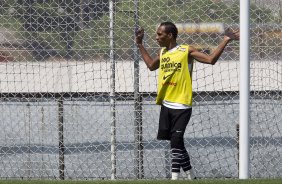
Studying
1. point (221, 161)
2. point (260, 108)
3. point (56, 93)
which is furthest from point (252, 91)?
point (56, 93)

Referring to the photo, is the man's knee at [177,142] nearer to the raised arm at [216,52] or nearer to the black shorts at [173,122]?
the black shorts at [173,122]

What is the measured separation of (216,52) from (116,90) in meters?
2.03

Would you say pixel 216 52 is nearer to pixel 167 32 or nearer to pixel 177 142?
pixel 167 32

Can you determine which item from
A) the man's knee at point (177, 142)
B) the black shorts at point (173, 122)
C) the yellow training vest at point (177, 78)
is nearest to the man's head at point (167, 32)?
the yellow training vest at point (177, 78)

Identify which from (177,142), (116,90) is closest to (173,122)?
(177,142)

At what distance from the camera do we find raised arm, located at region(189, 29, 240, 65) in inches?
326

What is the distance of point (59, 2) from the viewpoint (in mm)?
10305

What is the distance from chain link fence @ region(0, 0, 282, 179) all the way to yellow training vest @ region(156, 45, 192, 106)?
138cm

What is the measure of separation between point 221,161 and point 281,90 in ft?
3.65

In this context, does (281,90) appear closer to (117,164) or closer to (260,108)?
(260,108)

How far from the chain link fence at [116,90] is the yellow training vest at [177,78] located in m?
1.38

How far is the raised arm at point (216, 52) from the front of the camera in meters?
8.28

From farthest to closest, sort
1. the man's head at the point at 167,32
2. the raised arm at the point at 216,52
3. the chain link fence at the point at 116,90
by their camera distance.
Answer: the chain link fence at the point at 116,90, the man's head at the point at 167,32, the raised arm at the point at 216,52

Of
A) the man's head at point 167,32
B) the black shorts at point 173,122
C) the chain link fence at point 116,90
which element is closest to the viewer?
the black shorts at point 173,122
